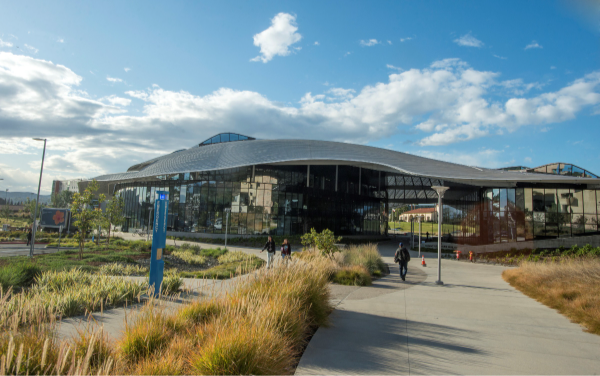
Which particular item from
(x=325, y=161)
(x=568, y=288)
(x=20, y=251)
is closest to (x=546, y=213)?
(x=325, y=161)

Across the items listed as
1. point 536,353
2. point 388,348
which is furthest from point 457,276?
point 388,348

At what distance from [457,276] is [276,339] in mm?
14373

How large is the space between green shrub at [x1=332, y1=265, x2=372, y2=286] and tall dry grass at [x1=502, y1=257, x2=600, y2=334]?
5.33 metres

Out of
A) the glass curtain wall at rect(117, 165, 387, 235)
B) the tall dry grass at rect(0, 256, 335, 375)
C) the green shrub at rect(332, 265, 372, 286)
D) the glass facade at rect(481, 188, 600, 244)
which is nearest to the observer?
the tall dry grass at rect(0, 256, 335, 375)

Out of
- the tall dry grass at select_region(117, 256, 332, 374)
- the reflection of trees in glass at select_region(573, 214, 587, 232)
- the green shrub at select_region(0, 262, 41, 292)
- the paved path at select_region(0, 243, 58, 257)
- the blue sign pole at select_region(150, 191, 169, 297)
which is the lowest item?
the paved path at select_region(0, 243, 58, 257)

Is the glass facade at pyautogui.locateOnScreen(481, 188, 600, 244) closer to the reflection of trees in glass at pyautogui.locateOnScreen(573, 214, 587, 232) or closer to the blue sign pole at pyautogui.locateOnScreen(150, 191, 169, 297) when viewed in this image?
the reflection of trees in glass at pyautogui.locateOnScreen(573, 214, 587, 232)

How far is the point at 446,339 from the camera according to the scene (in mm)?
Result: 6004

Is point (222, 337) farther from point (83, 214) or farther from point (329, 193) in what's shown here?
point (329, 193)

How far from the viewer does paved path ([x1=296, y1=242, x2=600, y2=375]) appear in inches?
189

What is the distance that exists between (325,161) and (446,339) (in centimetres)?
2728

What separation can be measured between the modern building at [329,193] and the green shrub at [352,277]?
17.0 meters

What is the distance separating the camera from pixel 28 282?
9.29 meters

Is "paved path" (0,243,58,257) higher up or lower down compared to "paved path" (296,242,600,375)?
lower down

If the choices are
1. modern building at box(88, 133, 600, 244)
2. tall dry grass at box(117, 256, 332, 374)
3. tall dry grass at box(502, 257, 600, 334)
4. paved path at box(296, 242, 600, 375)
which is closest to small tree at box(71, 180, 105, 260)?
modern building at box(88, 133, 600, 244)
